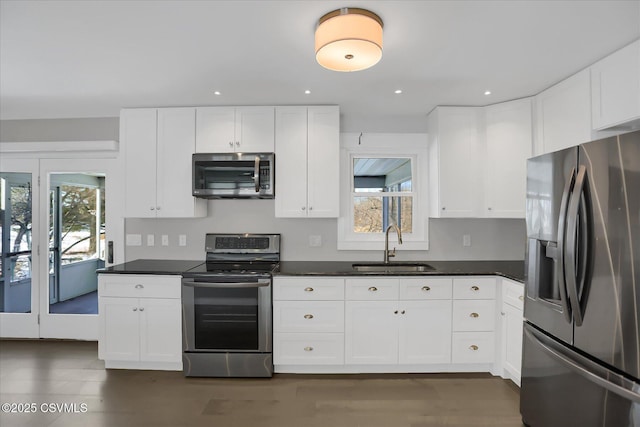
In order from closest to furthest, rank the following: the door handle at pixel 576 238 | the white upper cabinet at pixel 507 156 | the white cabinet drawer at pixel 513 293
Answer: the door handle at pixel 576 238
the white cabinet drawer at pixel 513 293
the white upper cabinet at pixel 507 156

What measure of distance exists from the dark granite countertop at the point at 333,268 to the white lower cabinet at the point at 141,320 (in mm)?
112

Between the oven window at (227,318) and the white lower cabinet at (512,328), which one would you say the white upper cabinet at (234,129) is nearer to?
the oven window at (227,318)

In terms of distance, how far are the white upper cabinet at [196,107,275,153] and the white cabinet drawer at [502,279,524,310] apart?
2.33 m

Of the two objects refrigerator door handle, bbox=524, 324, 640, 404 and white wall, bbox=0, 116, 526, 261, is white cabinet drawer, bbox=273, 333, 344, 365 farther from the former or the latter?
refrigerator door handle, bbox=524, 324, 640, 404

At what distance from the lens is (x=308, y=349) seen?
8.84 feet

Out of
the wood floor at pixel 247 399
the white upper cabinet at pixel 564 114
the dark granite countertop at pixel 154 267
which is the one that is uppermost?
the white upper cabinet at pixel 564 114

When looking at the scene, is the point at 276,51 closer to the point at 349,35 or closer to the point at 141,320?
the point at 349,35

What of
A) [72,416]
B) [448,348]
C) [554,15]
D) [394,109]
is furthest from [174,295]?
[554,15]

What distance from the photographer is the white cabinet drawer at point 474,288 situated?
8.89 feet

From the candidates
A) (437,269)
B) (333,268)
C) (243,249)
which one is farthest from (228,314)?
(437,269)

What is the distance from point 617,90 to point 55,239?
5074 millimetres

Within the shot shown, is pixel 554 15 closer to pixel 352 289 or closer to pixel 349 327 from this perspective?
pixel 352 289

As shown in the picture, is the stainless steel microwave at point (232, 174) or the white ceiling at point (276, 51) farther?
the stainless steel microwave at point (232, 174)

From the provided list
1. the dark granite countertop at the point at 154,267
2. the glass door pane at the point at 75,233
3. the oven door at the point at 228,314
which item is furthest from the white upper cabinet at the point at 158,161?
the oven door at the point at 228,314
